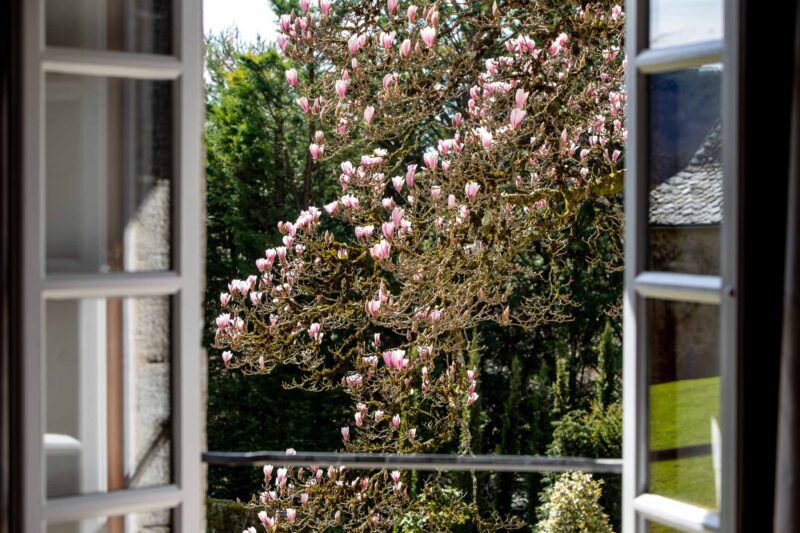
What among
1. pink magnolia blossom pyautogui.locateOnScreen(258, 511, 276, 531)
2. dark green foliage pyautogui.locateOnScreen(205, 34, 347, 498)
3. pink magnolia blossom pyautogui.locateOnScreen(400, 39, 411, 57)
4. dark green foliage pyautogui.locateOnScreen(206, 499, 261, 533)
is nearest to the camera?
pink magnolia blossom pyautogui.locateOnScreen(400, 39, 411, 57)

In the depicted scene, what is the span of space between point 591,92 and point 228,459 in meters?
3.22

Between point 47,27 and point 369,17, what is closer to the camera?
point 47,27

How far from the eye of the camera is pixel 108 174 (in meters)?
1.33

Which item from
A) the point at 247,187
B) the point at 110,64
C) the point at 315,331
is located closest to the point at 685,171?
the point at 110,64

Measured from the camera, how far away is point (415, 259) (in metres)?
4.02

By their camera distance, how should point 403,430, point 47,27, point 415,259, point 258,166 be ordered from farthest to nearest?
point 258,166 < point 403,430 < point 415,259 < point 47,27

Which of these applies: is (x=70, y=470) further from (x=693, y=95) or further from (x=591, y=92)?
(x=591, y=92)

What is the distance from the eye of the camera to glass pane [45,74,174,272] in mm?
1299

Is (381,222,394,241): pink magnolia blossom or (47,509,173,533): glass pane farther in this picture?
(381,222,394,241): pink magnolia blossom

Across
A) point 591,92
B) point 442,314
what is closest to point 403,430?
point 442,314

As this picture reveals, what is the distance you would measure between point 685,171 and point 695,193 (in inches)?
1.5

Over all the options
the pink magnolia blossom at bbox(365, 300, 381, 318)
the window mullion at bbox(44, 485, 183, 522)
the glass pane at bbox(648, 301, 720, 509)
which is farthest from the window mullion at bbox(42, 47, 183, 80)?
the pink magnolia blossom at bbox(365, 300, 381, 318)

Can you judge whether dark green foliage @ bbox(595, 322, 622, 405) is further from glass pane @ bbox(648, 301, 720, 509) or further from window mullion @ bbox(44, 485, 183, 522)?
window mullion @ bbox(44, 485, 183, 522)

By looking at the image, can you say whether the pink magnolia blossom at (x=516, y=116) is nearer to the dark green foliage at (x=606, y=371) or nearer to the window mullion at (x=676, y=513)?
the window mullion at (x=676, y=513)
